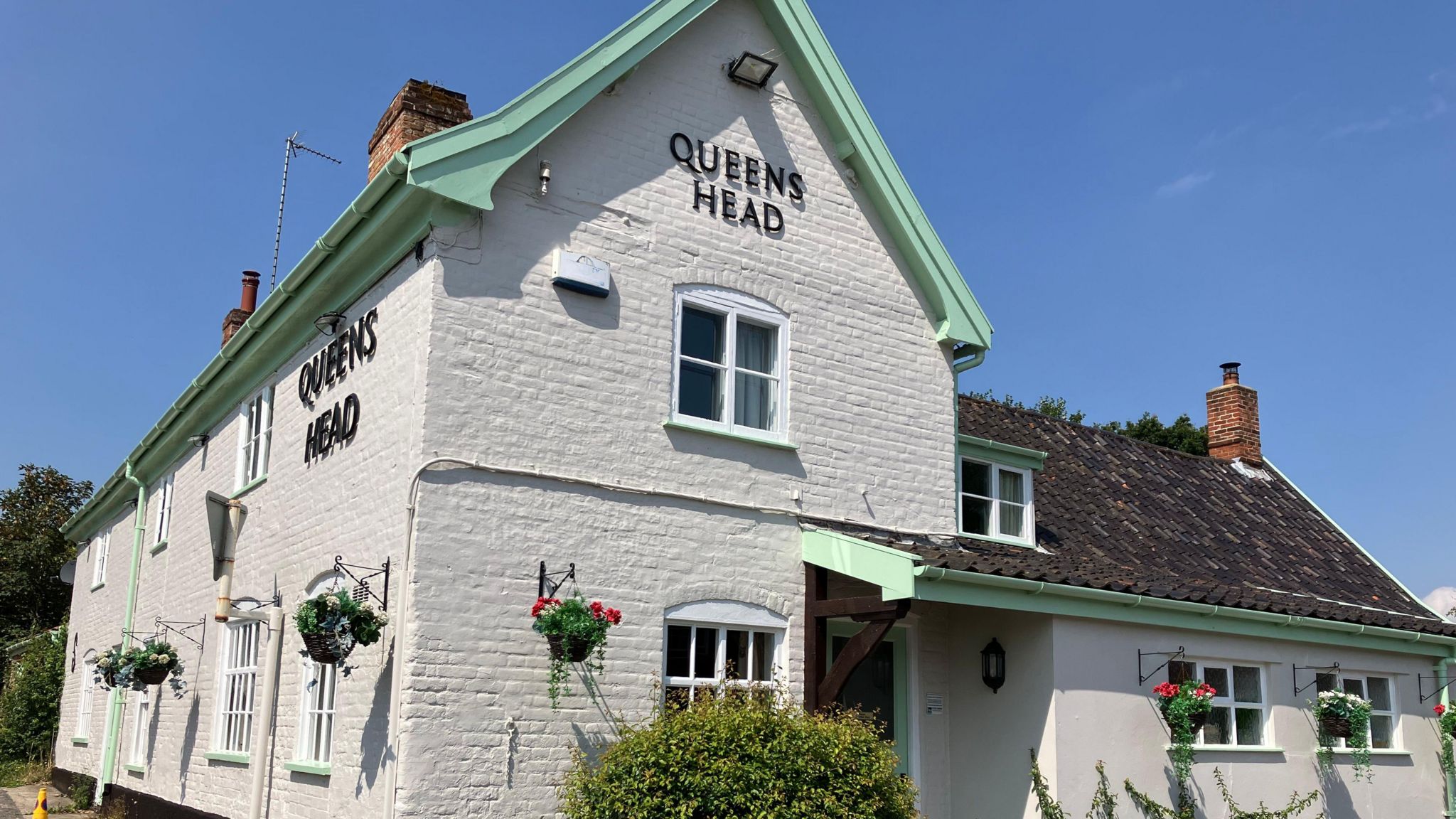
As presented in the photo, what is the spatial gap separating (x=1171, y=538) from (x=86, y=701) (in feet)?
59.3

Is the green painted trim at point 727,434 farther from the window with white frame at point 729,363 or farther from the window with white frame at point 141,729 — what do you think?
the window with white frame at point 141,729

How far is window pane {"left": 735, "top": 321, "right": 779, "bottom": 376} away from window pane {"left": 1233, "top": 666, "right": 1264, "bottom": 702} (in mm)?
5987

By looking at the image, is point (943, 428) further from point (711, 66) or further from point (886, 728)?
point (711, 66)

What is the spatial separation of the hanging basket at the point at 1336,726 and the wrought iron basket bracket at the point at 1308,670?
1.16 feet

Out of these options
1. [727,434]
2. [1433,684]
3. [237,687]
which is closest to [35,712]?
[237,687]

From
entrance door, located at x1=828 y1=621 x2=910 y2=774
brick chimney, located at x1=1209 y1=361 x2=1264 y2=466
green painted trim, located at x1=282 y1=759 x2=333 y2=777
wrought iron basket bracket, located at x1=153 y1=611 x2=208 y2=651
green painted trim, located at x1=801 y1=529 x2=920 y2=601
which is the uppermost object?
brick chimney, located at x1=1209 y1=361 x2=1264 y2=466

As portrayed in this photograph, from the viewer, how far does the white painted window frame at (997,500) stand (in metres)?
13.7

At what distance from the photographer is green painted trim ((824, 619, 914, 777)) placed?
12266 mm

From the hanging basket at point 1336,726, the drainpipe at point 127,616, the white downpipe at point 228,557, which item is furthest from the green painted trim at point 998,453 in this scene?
the drainpipe at point 127,616

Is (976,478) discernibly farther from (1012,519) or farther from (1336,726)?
(1336,726)

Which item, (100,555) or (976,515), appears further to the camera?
(100,555)

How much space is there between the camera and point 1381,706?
1484cm

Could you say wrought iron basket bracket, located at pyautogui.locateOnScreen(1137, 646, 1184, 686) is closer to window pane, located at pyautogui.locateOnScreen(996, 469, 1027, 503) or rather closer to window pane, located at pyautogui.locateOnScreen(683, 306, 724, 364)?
window pane, located at pyautogui.locateOnScreen(996, 469, 1027, 503)

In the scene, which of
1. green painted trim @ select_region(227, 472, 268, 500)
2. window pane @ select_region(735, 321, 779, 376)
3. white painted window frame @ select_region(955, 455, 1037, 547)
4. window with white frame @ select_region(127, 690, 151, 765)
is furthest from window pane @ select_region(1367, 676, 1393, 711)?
window with white frame @ select_region(127, 690, 151, 765)
